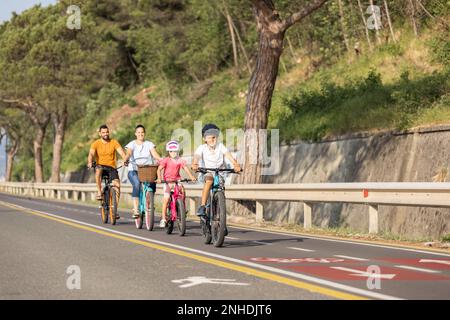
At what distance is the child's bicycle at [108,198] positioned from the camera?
18469 millimetres

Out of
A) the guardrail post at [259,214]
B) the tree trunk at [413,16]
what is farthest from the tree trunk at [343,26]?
the guardrail post at [259,214]

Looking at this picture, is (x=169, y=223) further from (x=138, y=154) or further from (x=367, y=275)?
(x=367, y=275)

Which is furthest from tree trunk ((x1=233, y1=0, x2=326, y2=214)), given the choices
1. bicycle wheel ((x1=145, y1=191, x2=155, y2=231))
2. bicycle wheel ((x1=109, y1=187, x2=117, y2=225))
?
bicycle wheel ((x1=145, y1=191, x2=155, y2=231))

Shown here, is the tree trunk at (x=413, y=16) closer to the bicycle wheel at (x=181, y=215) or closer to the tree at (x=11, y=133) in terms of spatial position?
the bicycle wheel at (x=181, y=215)

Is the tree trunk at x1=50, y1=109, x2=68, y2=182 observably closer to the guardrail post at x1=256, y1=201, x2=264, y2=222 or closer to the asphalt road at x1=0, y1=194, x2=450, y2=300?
the guardrail post at x1=256, y1=201, x2=264, y2=222

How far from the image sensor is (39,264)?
10828 mm

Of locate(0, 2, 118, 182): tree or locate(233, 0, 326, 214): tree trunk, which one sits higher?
locate(0, 2, 118, 182): tree

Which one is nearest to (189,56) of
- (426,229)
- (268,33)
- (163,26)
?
(163,26)

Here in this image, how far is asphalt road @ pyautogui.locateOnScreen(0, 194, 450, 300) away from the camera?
8.26 meters

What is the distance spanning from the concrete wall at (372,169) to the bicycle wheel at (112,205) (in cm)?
517

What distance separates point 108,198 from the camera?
18812 mm

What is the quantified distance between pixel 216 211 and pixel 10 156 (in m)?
77.7

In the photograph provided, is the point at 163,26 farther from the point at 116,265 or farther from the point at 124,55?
the point at 116,265
